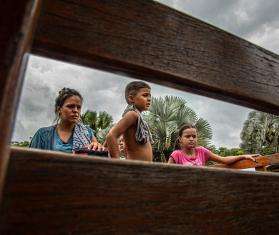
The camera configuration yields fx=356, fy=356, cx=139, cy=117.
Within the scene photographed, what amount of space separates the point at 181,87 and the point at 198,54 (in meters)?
0.10

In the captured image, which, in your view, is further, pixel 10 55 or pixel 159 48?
pixel 159 48

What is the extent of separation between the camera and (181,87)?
3.01 ft

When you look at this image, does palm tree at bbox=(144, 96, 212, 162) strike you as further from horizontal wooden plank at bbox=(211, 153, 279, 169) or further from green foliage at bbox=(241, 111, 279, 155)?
horizontal wooden plank at bbox=(211, 153, 279, 169)

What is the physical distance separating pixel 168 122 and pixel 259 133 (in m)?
7.64

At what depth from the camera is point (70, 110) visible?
12.0 ft

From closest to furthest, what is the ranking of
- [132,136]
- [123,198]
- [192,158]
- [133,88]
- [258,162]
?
[123,198] < [258,162] < [132,136] < [133,88] < [192,158]

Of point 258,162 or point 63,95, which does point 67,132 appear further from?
point 258,162

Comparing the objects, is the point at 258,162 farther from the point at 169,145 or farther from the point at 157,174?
the point at 169,145

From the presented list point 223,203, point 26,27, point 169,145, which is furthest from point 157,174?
point 169,145

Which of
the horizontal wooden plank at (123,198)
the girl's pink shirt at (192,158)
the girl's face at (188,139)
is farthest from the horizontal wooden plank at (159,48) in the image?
the girl's face at (188,139)

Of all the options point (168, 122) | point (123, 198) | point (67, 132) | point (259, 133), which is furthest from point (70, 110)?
point (259, 133)

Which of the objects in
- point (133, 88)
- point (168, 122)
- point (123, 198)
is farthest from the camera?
point (168, 122)

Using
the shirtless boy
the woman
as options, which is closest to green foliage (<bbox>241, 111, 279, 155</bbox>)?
the shirtless boy

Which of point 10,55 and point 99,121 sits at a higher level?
point 99,121
